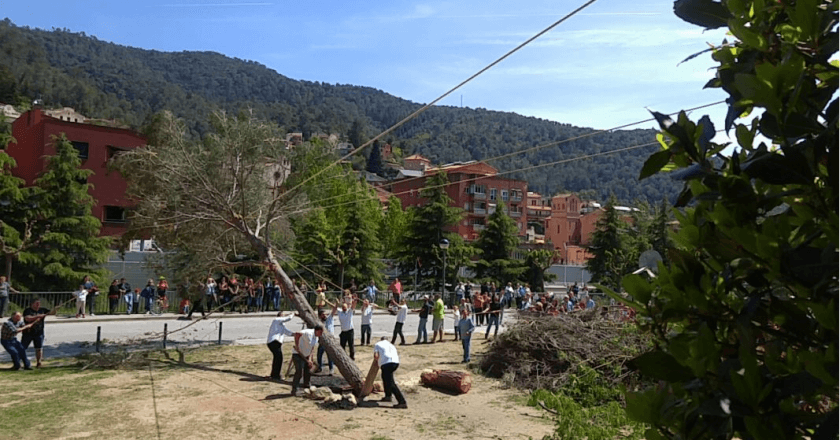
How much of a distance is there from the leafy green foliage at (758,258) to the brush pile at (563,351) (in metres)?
11.9

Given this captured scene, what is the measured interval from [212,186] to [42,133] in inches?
876

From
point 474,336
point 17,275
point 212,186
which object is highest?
point 212,186

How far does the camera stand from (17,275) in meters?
28.1

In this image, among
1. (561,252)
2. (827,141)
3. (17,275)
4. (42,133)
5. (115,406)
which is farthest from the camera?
(561,252)

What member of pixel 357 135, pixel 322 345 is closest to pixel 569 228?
pixel 357 135

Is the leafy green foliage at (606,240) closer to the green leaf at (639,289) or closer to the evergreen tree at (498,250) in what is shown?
the evergreen tree at (498,250)

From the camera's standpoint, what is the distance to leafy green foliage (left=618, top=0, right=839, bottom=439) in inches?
64.4

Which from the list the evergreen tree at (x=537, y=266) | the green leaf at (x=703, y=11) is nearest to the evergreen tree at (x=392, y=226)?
the evergreen tree at (x=537, y=266)

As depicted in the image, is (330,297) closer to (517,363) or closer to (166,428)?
(517,363)

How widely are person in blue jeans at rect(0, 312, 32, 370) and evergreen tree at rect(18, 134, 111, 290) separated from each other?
48.3 ft

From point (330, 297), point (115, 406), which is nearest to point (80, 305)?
point (330, 297)

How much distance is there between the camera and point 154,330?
21.7 meters

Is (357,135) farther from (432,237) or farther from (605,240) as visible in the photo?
(432,237)

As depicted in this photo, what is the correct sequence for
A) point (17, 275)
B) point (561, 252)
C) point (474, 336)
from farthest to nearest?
point (561, 252) → point (17, 275) → point (474, 336)
